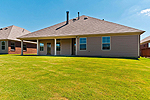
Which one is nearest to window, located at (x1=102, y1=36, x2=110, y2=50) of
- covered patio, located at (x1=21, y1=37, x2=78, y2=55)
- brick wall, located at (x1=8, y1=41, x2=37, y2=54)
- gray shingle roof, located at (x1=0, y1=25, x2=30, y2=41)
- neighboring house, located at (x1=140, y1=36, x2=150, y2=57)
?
covered patio, located at (x1=21, y1=37, x2=78, y2=55)

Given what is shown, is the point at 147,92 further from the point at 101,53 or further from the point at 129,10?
the point at 129,10

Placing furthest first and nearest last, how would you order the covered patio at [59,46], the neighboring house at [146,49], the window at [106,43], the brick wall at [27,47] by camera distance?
1. the brick wall at [27,47]
2. the covered patio at [59,46]
3. the neighboring house at [146,49]
4. the window at [106,43]

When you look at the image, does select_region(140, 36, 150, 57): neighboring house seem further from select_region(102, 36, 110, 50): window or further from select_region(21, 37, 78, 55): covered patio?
select_region(21, 37, 78, 55): covered patio

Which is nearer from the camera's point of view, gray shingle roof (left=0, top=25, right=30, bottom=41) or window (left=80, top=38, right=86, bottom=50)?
window (left=80, top=38, right=86, bottom=50)

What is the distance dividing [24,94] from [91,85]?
1.76 metres

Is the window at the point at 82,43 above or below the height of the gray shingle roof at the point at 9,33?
below

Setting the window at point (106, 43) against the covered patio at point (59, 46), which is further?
the covered patio at point (59, 46)

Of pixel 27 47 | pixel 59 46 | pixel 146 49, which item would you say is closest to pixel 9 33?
pixel 27 47

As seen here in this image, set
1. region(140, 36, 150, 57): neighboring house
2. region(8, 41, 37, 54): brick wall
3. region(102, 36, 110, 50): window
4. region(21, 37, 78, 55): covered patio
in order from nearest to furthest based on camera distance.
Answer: region(102, 36, 110, 50): window → region(140, 36, 150, 57): neighboring house → region(21, 37, 78, 55): covered patio → region(8, 41, 37, 54): brick wall

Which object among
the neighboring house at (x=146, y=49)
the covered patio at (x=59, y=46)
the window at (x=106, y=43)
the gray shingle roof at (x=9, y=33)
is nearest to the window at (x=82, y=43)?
the covered patio at (x=59, y=46)

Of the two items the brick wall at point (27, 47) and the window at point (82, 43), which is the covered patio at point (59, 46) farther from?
the brick wall at point (27, 47)

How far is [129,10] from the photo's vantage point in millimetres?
15523

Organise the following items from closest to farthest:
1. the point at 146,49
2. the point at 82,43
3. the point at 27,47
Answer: the point at 82,43, the point at 146,49, the point at 27,47

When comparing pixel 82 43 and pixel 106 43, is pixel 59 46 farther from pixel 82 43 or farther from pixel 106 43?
pixel 106 43
